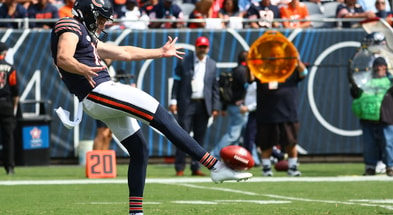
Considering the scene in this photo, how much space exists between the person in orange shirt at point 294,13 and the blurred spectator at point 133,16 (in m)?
2.67

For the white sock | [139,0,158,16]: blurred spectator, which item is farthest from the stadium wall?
the white sock

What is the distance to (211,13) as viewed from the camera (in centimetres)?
1970

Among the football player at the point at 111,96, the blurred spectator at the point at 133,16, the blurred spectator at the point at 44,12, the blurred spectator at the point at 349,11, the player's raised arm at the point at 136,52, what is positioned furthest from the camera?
the blurred spectator at the point at 349,11

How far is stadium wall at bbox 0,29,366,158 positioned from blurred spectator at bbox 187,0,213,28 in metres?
0.47

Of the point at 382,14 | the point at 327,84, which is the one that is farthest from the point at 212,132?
the point at 382,14

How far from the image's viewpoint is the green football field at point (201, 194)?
373 inches

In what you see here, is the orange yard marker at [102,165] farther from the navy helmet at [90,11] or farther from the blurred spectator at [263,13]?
the navy helmet at [90,11]

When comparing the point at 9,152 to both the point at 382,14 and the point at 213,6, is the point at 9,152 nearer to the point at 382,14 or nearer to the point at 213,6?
the point at 213,6

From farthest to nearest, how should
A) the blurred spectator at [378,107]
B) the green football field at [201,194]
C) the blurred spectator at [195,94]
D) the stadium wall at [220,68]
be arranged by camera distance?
1. the stadium wall at [220,68]
2. the blurred spectator at [195,94]
3. the blurred spectator at [378,107]
4. the green football field at [201,194]

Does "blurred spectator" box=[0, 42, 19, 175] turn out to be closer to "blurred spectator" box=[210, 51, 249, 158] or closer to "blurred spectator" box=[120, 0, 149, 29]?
"blurred spectator" box=[120, 0, 149, 29]

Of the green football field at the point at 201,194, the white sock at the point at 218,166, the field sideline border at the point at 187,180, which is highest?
the white sock at the point at 218,166

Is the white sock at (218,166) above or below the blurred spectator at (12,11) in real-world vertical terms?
below

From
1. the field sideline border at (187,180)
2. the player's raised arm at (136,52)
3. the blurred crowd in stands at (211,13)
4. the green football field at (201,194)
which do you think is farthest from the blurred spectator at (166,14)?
the player's raised arm at (136,52)

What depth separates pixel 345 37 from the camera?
1916 cm
